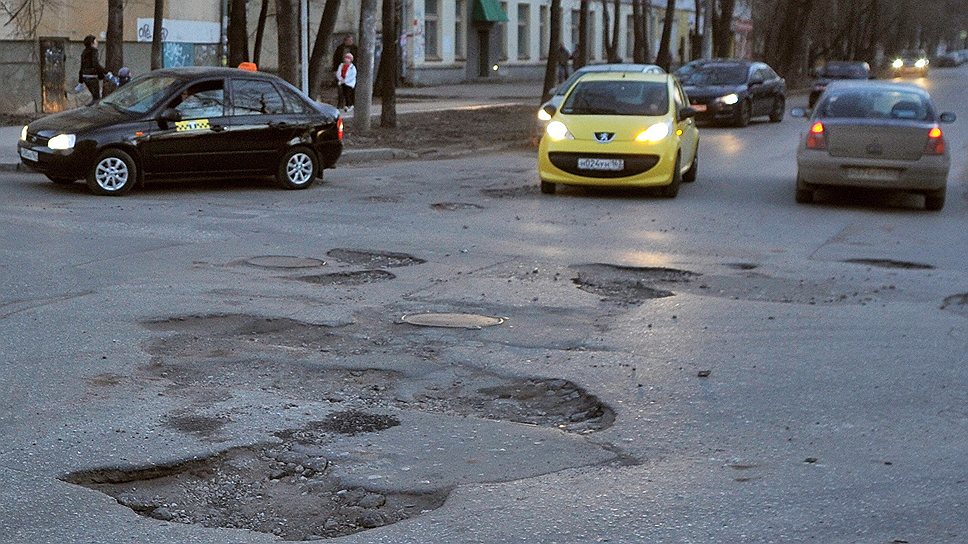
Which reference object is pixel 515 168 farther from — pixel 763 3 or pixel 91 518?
pixel 763 3

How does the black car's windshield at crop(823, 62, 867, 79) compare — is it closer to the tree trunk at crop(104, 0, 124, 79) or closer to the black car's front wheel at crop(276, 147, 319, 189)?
the tree trunk at crop(104, 0, 124, 79)

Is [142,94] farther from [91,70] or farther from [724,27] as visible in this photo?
[724,27]

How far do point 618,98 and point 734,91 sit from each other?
1531cm

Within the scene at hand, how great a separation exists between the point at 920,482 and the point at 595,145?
11237 millimetres

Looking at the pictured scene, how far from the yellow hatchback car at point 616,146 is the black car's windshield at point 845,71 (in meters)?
36.7

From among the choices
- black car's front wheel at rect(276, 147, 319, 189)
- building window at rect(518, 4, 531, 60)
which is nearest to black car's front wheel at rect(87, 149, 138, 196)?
black car's front wheel at rect(276, 147, 319, 189)

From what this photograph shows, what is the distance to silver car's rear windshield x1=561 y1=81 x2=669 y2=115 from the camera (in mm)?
17391

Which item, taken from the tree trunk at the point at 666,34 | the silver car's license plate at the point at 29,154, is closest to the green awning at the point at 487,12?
the tree trunk at the point at 666,34

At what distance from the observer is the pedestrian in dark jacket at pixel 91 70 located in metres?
27.1

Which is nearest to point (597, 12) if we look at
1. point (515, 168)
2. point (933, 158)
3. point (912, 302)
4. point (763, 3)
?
point (763, 3)

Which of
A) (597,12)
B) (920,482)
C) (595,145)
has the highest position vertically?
(597,12)

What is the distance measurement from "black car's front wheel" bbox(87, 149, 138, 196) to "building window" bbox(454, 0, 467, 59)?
42396 mm

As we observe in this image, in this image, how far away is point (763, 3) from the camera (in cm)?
7062

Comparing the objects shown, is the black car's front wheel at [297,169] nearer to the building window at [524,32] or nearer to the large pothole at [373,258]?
the large pothole at [373,258]
